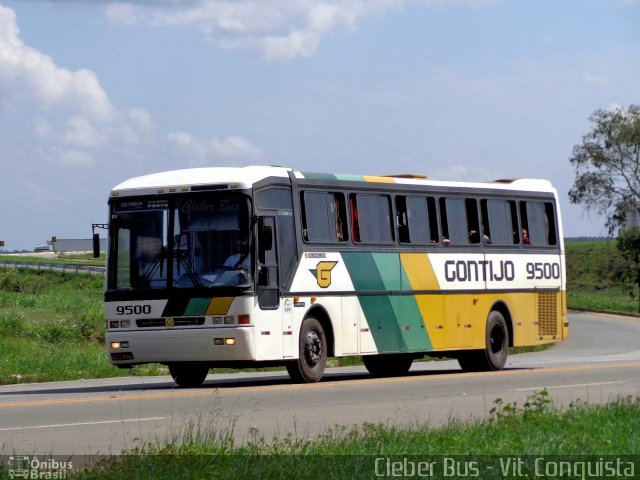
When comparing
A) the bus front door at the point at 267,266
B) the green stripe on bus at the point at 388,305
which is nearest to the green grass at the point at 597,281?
the green stripe on bus at the point at 388,305

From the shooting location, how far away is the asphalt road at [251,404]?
13.5 m

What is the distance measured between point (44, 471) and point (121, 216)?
12736 mm

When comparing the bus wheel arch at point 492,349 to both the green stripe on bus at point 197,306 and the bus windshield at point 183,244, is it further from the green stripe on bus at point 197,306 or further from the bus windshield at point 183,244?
the green stripe on bus at point 197,306

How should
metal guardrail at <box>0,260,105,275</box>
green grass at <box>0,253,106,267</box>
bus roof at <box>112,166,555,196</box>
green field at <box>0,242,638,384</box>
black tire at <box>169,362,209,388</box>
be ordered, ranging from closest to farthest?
bus roof at <box>112,166,555,196</box> → black tire at <box>169,362,209,388</box> → green field at <box>0,242,638,384</box> → metal guardrail at <box>0,260,105,275</box> → green grass at <box>0,253,106,267</box>

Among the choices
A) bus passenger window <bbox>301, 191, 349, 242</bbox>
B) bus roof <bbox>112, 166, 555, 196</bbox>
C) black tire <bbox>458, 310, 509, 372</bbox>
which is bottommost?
black tire <bbox>458, 310, 509, 372</bbox>

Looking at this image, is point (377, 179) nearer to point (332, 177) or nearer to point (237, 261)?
point (332, 177)

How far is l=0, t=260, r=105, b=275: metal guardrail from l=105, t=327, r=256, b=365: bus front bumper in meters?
53.6

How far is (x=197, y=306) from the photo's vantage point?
21438mm

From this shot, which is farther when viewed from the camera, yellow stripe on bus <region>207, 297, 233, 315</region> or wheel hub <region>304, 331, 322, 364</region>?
wheel hub <region>304, 331, 322, 364</region>

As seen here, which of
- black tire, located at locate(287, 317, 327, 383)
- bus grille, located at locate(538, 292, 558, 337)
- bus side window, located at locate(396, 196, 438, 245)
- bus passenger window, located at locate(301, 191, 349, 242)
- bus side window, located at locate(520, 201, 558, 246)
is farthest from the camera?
bus grille, located at locate(538, 292, 558, 337)

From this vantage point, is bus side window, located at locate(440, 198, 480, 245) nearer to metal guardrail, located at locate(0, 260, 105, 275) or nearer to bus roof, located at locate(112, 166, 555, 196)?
bus roof, located at locate(112, 166, 555, 196)

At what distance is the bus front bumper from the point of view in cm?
2122

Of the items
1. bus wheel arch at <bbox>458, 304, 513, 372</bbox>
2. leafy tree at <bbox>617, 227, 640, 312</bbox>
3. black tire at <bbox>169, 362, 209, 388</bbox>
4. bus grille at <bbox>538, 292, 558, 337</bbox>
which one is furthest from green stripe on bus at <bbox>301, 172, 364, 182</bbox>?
leafy tree at <bbox>617, 227, 640, 312</bbox>

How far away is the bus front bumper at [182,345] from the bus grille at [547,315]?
9.55m
